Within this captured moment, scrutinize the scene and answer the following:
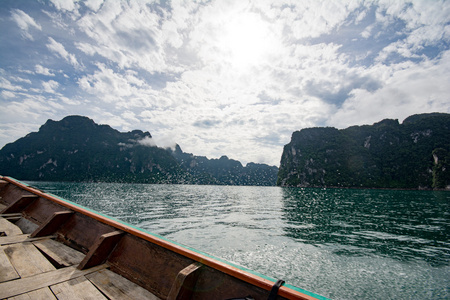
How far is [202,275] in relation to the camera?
9.45ft

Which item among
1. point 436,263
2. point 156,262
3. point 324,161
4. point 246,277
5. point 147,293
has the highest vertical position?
point 324,161

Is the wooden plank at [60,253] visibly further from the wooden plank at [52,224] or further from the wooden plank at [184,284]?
the wooden plank at [184,284]

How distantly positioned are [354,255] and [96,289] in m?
12.8

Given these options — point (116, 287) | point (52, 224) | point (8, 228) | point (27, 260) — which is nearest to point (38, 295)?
point (116, 287)

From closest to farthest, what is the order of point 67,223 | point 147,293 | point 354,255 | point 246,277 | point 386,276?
1. point 246,277
2. point 147,293
3. point 67,223
4. point 386,276
5. point 354,255

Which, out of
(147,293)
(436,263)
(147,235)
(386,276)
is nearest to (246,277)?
(147,293)

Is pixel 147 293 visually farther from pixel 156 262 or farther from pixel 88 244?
pixel 88 244

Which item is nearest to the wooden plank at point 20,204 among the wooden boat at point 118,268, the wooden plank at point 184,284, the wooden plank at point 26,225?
the wooden plank at point 26,225

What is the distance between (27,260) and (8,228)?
2859 mm

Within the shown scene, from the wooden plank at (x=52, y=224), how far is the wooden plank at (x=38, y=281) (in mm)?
2160

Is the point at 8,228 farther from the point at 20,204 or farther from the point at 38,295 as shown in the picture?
the point at 38,295

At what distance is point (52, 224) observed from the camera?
16.5ft

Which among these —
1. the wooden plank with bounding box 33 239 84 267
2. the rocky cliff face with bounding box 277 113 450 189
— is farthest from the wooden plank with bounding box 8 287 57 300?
the rocky cliff face with bounding box 277 113 450 189

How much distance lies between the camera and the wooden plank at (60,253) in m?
3.85
